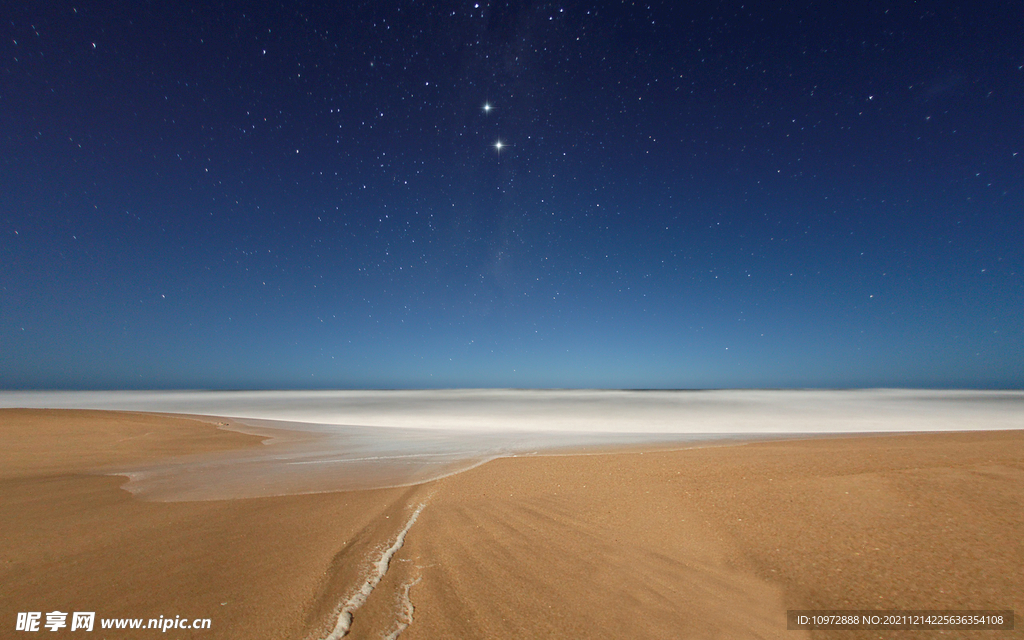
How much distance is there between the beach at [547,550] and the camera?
10.6 feet

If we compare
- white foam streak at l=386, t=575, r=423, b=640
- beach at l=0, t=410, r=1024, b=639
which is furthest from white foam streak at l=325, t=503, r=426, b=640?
white foam streak at l=386, t=575, r=423, b=640

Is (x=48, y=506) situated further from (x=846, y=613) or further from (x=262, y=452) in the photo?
(x=846, y=613)

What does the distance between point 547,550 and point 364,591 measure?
72.1 inches

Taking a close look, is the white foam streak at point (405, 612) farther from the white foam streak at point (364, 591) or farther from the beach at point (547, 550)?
the white foam streak at point (364, 591)

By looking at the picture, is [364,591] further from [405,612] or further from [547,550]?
[547,550]

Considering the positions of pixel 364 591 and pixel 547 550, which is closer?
pixel 364 591

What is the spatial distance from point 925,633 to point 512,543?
3366 millimetres

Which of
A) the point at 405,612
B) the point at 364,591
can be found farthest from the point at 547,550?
the point at 364,591

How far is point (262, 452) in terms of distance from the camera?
11016mm

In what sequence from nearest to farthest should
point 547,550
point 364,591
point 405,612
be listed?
point 405,612 → point 364,591 → point 547,550

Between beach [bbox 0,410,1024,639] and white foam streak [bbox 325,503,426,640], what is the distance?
4cm

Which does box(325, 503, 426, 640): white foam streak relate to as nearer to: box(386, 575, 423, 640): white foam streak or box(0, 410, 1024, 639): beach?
box(0, 410, 1024, 639): beach

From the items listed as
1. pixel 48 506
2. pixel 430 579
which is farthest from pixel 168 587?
pixel 48 506

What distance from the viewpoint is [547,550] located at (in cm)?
440
